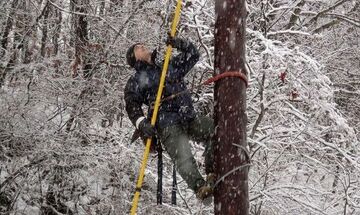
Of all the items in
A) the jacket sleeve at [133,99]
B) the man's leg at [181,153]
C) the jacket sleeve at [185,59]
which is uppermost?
the jacket sleeve at [185,59]

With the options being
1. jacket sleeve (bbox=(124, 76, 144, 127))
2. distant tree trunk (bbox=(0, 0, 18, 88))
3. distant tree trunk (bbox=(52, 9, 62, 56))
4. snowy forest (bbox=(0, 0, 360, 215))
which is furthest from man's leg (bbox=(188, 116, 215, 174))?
distant tree trunk (bbox=(52, 9, 62, 56))

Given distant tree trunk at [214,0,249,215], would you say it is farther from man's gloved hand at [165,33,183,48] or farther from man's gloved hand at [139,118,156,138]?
man's gloved hand at [139,118,156,138]

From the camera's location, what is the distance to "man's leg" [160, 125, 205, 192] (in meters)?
3.98

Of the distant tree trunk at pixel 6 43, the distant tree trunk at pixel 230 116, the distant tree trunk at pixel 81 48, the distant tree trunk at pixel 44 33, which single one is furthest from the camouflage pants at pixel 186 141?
the distant tree trunk at pixel 44 33

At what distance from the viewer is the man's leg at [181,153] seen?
3977mm

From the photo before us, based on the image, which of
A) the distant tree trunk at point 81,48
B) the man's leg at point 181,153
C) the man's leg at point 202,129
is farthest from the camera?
the distant tree trunk at point 81,48

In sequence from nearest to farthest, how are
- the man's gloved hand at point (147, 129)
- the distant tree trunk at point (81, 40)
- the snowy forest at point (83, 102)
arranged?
the man's gloved hand at point (147, 129), the snowy forest at point (83, 102), the distant tree trunk at point (81, 40)

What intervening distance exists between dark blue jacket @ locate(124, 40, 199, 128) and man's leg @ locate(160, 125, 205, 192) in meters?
0.08

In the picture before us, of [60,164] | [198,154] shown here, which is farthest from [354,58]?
[60,164]

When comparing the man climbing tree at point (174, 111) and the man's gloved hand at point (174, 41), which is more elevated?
the man's gloved hand at point (174, 41)

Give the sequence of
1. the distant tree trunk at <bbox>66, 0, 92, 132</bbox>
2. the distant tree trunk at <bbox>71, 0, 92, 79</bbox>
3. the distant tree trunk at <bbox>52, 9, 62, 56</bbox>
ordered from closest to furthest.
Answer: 1. the distant tree trunk at <bbox>66, 0, 92, 132</bbox>
2. the distant tree trunk at <bbox>71, 0, 92, 79</bbox>
3. the distant tree trunk at <bbox>52, 9, 62, 56</bbox>

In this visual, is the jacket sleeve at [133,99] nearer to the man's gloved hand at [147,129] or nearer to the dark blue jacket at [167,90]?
the dark blue jacket at [167,90]

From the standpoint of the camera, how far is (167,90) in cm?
425

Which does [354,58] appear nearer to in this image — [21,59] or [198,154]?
[198,154]
